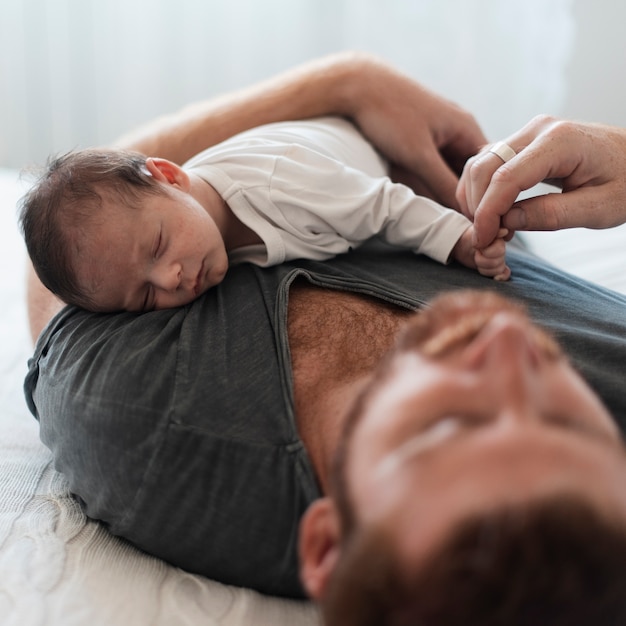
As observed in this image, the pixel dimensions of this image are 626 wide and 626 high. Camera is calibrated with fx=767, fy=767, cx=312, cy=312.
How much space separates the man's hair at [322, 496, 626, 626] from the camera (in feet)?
1.58

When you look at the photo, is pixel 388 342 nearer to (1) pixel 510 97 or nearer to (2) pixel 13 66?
(1) pixel 510 97

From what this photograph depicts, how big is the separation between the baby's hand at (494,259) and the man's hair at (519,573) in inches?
24.3

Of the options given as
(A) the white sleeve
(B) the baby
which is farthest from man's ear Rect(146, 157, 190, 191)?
(A) the white sleeve

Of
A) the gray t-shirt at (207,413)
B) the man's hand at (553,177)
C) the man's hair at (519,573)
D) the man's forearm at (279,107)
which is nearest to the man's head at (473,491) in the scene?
the man's hair at (519,573)

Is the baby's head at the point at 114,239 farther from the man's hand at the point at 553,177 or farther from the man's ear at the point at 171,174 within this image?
the man's hand at the point at 553,177

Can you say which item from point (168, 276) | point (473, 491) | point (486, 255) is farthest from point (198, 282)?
point (473, 491)

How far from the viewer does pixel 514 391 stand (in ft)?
1.83

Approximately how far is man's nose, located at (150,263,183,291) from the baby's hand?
0.42 metres

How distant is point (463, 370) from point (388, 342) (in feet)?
1.22

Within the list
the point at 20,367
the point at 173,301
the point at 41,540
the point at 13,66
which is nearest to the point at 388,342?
the point at 173,301

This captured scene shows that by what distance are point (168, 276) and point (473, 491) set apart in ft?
2.09

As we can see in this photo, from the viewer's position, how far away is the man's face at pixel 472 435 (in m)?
0.51

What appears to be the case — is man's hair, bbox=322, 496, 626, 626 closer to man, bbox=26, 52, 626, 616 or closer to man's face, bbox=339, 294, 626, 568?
man's face, bbox=339, 294, 626, 568

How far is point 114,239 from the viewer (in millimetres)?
1057
